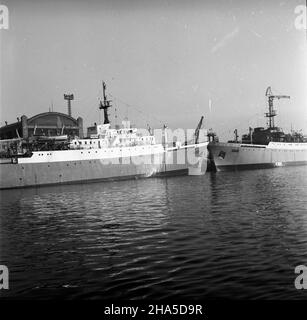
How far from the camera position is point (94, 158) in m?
42.5

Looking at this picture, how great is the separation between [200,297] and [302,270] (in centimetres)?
305

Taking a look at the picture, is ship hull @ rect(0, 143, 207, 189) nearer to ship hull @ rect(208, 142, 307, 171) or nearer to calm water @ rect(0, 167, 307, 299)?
ship hull @ rect(208, 142, 307, 171)

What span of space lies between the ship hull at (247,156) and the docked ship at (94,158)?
5372 mm

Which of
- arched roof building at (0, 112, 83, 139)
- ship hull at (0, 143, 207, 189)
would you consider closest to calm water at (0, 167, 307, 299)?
ship hull at (0, 143, 207, 189)

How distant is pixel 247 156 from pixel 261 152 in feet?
11.9

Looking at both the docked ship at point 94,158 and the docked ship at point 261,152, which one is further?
the docked ship at point 261,152

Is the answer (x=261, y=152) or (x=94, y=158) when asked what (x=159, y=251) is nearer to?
(x=94, y=158)

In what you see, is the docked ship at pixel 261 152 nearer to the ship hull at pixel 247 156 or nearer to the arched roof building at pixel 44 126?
the ship hull at pixel 247 156

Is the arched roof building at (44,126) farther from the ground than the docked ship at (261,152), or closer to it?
farther from the ground

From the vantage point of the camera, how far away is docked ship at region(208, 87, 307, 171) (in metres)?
56.8

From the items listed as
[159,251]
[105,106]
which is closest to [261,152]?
[105,106]

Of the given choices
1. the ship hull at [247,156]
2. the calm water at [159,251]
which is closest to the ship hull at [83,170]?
the ship hull at [247,156]

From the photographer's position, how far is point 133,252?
11031mm

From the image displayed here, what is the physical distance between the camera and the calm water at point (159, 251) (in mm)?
8062
